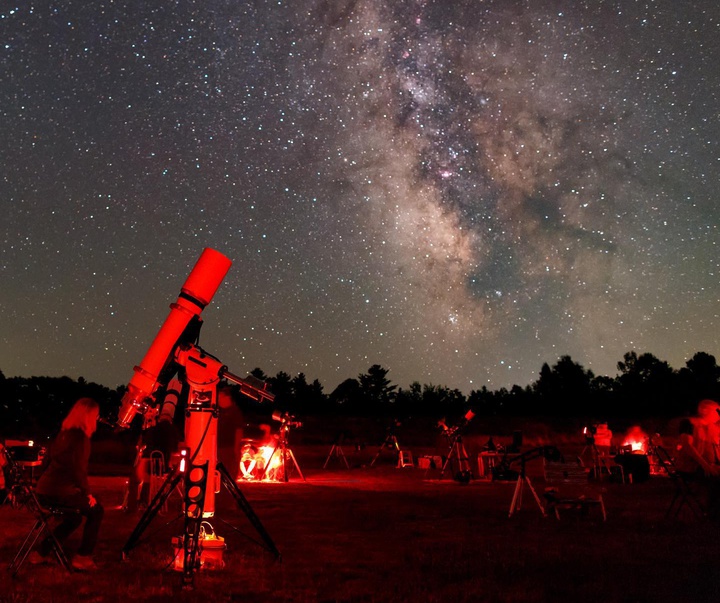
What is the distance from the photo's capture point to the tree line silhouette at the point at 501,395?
139ft

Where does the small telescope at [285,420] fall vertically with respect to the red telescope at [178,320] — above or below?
below

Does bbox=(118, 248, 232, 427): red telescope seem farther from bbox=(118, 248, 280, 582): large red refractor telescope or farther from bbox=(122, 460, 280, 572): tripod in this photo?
bbox=(122, 460, 280, 572): tripod

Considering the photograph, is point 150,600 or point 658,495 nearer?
point 150,600

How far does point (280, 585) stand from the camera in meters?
5.43

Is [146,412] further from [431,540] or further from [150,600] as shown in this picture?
[431,540]

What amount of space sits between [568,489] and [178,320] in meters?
6.57

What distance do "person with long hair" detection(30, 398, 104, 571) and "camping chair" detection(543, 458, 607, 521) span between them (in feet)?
20.7

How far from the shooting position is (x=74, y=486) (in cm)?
583

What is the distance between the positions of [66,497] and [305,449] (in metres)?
24.7

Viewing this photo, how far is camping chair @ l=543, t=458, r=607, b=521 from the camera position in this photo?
961 centimetres

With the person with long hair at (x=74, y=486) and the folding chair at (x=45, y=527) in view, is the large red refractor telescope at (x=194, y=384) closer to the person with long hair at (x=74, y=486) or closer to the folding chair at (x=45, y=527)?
the person with long hair at (x=74, y=486)

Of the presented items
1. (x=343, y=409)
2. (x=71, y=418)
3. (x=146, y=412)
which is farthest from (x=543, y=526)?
(x=343, y=409)

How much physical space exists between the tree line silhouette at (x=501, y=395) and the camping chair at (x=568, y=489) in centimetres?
2959

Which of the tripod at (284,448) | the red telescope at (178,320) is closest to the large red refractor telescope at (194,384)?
the red telescope at (178,320)
